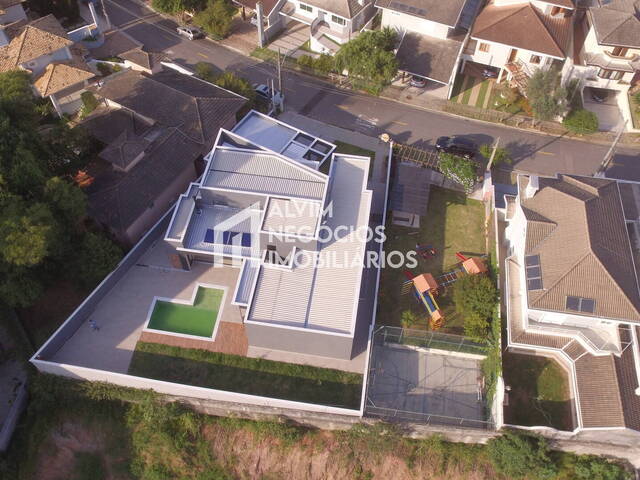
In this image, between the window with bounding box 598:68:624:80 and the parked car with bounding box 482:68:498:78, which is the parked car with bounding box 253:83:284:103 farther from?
the window with bounding box 598:68:624:80

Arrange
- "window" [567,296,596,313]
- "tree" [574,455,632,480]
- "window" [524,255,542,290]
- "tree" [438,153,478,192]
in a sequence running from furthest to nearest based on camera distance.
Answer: "tree" [438,153,478,192] < "window" [524,255,542,290] < "window" [567,296,596,313] < "tree" [574,455,632,480]

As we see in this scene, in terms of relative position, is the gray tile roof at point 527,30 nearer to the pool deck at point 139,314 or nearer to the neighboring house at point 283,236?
the neighboring house at point 283,236

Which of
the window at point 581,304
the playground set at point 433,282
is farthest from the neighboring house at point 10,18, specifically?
the window at point 581,304

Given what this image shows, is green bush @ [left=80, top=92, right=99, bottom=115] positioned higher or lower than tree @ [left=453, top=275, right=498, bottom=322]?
higher

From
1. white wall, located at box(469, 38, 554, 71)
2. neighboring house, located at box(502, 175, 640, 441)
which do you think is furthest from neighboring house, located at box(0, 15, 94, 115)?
neighboring house, located at box(502, 175, 640, 441)

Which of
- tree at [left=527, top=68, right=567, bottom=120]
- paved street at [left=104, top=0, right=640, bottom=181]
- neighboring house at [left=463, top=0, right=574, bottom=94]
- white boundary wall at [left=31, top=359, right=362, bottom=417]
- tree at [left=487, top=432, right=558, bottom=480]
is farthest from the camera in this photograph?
neighboring house at [left=463, top=0, right=574, bottom=94]

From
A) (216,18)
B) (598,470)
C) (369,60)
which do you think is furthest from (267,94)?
(598,470)

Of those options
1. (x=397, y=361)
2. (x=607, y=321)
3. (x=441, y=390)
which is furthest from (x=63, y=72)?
(x=607, y=321)
